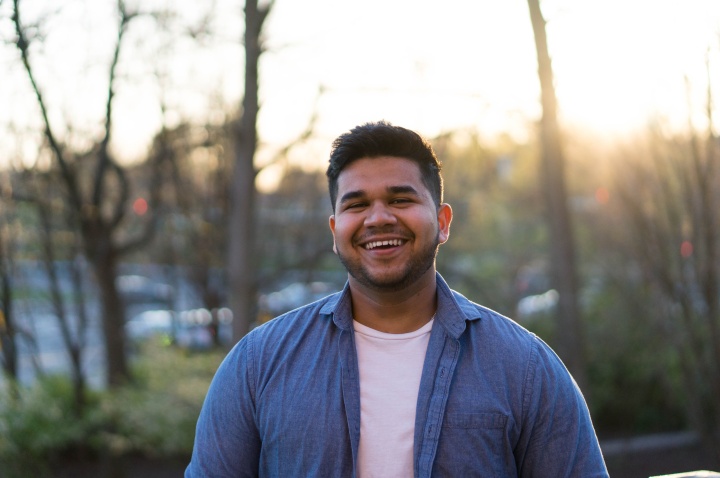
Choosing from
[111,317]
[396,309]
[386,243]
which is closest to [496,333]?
[396,309]

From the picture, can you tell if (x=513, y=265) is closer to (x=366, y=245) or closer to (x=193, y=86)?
(x=193, y=86)

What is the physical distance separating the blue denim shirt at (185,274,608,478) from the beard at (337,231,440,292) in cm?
14

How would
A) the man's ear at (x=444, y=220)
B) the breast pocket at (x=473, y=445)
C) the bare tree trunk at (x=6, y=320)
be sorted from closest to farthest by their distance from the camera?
the breast pocket at (x=473, y=445) → the man's ear at (x=444, y=220) → the bare tree trunk at (x=6, y=320)

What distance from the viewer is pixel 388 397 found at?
2.25 m

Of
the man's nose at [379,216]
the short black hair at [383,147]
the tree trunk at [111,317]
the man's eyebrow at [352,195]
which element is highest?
the short black hair at [383,147]

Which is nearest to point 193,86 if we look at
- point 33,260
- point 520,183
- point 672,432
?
point 33,260

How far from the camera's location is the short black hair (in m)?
2.47

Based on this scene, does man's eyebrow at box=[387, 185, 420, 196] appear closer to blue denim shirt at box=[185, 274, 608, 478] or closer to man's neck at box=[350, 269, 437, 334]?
man's neck at box=[350, 269, 437, 334]

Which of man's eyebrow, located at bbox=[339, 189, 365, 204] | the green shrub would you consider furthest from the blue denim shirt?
the green shrub

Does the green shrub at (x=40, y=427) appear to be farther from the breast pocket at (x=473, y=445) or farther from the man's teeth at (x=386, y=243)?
the breast pocket at (x=473, y=445)

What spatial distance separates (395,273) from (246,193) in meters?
5.13

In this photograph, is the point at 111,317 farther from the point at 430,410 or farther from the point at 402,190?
the point at 430,410

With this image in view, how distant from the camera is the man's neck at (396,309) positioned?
2.40 m

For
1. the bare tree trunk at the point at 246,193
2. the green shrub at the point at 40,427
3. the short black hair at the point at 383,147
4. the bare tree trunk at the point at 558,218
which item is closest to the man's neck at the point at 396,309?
the short black hair at the point at 383,147
